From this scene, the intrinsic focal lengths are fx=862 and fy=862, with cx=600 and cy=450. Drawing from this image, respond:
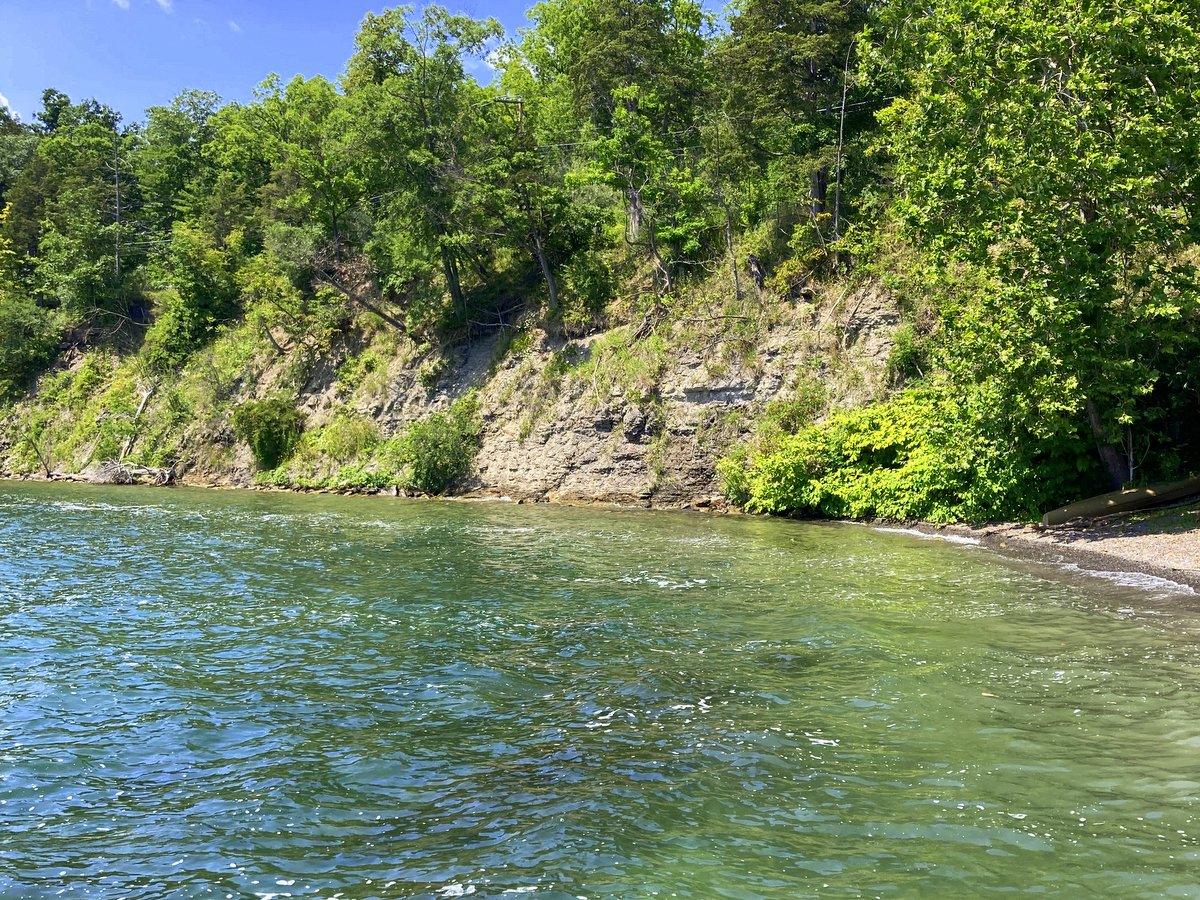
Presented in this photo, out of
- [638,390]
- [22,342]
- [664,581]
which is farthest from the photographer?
[22,342]

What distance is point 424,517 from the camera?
24719 millimetres

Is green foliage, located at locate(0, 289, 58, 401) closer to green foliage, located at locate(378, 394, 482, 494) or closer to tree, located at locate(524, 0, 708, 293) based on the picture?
green foliage, located at locate(378, 394, 482, 494)

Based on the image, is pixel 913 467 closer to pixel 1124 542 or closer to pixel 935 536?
pixel 935 536

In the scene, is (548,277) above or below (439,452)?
above

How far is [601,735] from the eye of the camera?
7.23m

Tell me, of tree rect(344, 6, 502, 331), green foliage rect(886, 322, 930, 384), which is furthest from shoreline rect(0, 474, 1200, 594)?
tree rect(344, 6, 502, 331)

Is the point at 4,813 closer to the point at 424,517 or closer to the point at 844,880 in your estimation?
the point at 844,880

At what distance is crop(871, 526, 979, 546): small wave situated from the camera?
58.8 ft

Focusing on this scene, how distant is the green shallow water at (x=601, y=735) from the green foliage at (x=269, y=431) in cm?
2582

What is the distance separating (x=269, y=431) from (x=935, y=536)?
30624 mm

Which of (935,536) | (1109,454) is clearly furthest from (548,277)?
(1109,454)

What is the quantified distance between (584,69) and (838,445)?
21951 millimetres

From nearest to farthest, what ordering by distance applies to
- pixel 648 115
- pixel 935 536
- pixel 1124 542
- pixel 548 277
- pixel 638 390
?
pixel 1124 542, pixel 935 536, pixel 638 390, pixel 548 277, pixel 648 115

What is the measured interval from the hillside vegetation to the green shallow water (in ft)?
21.4
